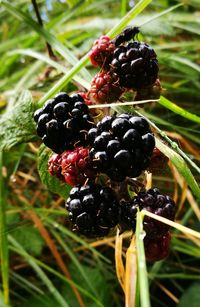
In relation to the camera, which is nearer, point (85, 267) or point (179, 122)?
point (85, 267)

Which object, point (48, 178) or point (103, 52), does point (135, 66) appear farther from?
point (48, 178)

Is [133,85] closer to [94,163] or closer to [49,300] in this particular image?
[94,163]

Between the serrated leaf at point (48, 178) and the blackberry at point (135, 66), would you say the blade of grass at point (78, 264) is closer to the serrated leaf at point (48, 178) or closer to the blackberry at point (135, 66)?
the serrated leaf at point (48, 178)

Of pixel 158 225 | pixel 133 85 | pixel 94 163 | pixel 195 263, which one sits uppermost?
pixel 133 85

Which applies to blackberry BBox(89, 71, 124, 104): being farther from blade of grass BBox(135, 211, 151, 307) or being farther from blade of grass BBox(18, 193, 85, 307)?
blade of grass BBox(18, 193, 85, 307)

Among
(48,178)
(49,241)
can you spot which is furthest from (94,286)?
(48,178)

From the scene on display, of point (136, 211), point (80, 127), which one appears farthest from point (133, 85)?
point (136, 211)

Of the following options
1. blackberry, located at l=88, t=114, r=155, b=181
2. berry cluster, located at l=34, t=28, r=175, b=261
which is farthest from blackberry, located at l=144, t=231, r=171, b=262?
blackberry, located at l=88, t=114, r=155, b=181
